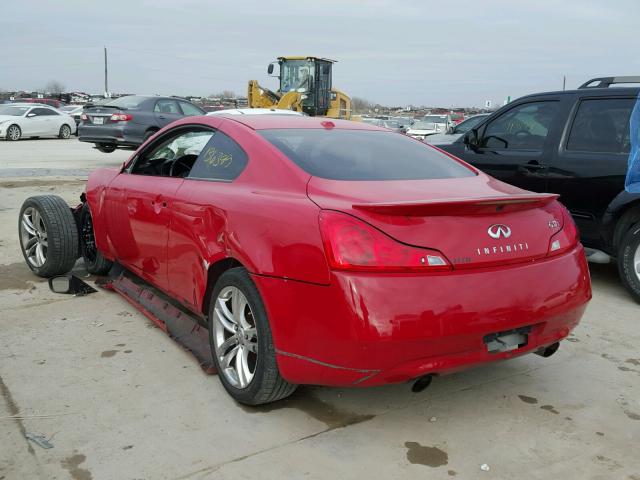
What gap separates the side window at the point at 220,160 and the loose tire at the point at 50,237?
1.87 metres

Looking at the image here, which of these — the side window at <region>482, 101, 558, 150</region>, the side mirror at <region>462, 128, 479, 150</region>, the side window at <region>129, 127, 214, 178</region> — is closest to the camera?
the side window at <region>129, 127, 214, 178</region>

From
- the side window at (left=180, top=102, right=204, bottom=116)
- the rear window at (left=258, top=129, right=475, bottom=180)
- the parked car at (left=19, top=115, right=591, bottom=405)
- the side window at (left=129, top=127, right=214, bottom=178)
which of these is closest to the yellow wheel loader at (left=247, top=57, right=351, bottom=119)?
the side window at (left=180, top=102, right=204, bottom=116)

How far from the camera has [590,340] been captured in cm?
416

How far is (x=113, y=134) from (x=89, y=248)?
948 cm

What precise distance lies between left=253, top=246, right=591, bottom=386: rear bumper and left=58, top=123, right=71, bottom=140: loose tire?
23.5 meters

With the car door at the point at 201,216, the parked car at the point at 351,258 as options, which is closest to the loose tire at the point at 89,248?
the parked car at the point at 351,258

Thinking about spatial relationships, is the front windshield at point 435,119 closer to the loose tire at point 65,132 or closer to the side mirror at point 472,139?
the loose tire at point 65,132

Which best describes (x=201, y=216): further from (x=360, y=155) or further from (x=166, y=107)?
(x=166, y=107)

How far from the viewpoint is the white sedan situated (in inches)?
860

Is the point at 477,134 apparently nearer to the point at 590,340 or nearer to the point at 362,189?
the point at 590,340

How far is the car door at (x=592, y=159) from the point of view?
203 inches

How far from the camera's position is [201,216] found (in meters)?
3.36

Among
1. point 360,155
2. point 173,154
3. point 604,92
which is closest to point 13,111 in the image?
point 173,154

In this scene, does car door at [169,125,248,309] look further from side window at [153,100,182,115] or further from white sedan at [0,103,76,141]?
white sedan at [0,103,76,141]
